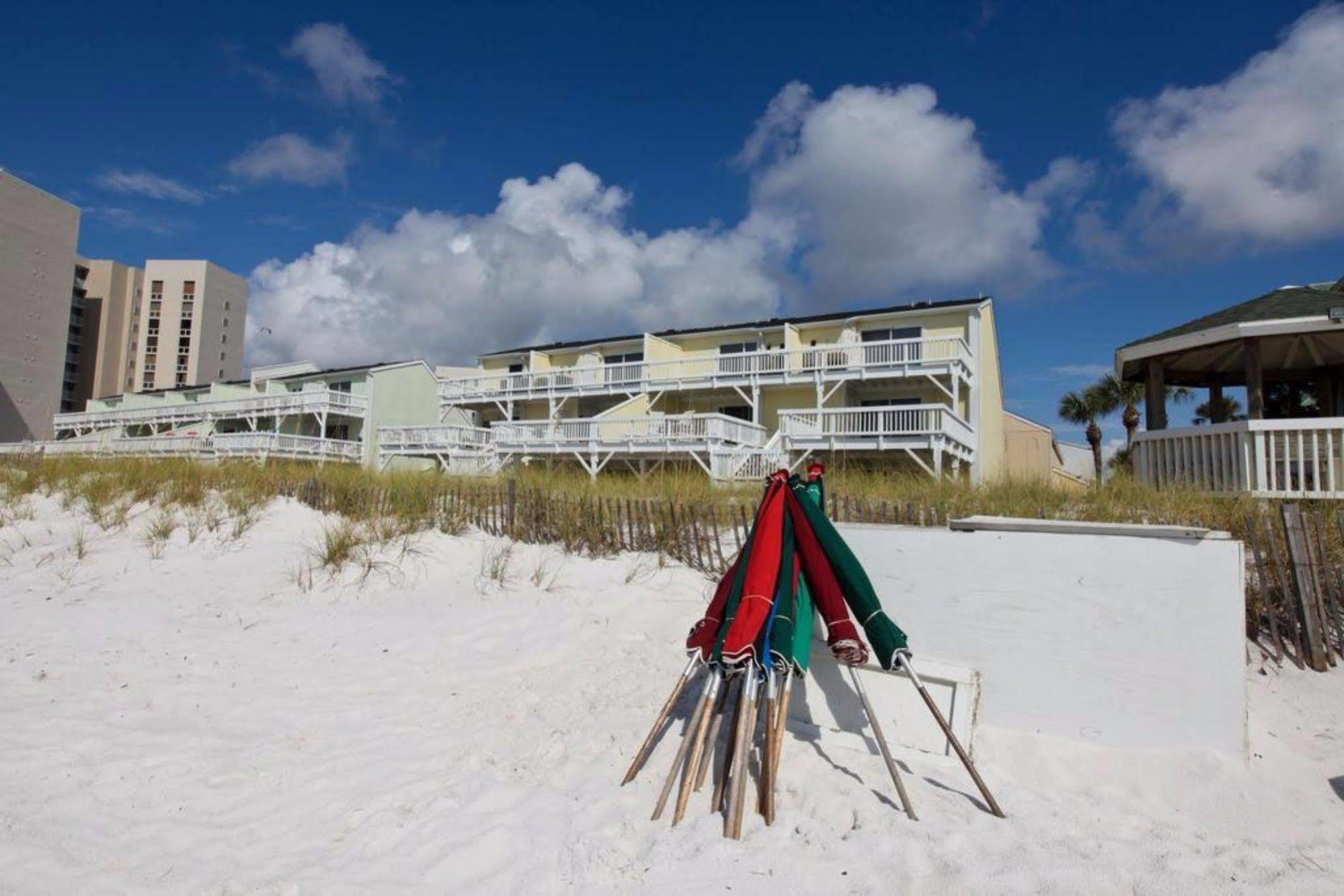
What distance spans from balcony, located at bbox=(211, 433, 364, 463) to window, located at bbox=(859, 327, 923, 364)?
78.0 ft

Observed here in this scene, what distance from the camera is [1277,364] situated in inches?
547

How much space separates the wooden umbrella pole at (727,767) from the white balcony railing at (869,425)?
Result: 16.6 metres

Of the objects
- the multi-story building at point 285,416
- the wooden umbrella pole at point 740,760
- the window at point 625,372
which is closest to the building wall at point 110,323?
the multi-story building at point 285,416

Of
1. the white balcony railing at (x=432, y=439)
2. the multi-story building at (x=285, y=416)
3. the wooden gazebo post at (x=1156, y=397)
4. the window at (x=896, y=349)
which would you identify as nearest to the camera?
the wooden gazebo post at (x=1156, y=397)

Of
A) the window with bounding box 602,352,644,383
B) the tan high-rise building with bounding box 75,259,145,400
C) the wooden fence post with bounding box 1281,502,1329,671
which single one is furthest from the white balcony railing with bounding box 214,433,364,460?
the tan high-rise building with bounding box 75,259,145,400

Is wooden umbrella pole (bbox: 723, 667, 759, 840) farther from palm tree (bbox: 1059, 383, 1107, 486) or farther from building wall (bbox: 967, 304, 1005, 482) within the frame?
palm tree (bbox: 1059, 383, 1107, 486)

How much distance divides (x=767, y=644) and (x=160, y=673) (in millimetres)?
5404

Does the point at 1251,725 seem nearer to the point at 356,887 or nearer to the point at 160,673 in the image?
the point at 356,887

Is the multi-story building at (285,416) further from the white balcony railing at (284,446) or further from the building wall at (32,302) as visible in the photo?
the building wall at (32,302)

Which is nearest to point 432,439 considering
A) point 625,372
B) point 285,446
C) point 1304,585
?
point 285,446

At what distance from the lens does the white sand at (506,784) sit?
11.3 ft

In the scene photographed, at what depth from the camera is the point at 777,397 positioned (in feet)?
92.1

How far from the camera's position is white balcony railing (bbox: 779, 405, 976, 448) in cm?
1980

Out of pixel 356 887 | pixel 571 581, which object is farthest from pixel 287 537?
pixel 356 887
